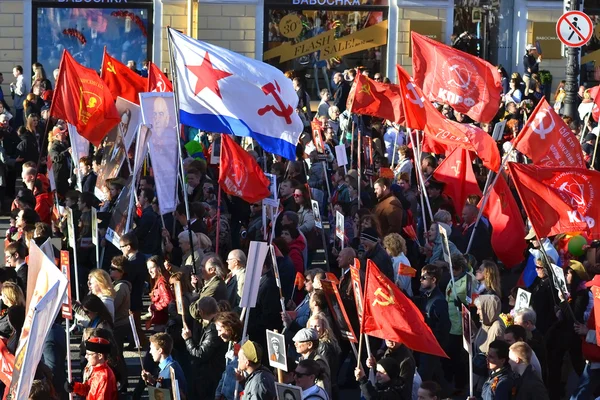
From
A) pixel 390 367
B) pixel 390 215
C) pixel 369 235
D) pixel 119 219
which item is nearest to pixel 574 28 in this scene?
pixel 390 215

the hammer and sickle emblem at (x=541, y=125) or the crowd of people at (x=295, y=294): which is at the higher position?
the hammer and sickle emblem at (x=541, y=125)

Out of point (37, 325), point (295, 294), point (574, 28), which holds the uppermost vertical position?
point (574, 28)

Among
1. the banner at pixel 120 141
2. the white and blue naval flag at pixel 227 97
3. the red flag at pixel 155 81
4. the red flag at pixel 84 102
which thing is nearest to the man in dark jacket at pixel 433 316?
the white and blue naval flag at pixel 227 97

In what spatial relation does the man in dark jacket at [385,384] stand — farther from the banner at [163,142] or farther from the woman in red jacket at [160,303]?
the banner at [163,142]

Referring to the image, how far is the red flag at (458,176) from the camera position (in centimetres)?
1564

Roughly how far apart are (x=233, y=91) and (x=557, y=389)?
161 inches

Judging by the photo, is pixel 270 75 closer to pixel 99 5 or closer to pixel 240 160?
pixel 240 160

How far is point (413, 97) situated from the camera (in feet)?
48.3

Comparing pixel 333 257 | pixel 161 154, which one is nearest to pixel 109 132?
pixel 161 154

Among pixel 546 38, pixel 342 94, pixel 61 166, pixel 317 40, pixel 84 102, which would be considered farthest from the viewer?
pixel 546 38

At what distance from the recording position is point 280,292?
11094 millimetres

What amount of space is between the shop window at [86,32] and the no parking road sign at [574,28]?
9803 millimetres

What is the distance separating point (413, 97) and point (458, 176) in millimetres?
1471

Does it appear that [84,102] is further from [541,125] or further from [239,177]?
[541,125]
